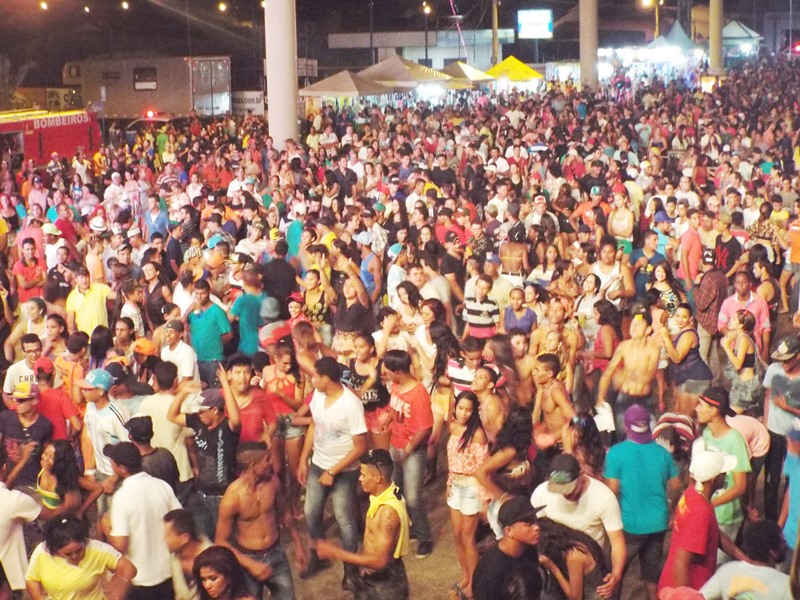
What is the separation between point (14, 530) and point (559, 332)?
4201 mm

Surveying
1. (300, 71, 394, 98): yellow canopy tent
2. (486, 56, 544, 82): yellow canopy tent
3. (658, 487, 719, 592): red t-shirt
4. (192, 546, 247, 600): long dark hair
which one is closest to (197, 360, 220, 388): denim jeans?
(192, 546, 247, 600): long dark hair

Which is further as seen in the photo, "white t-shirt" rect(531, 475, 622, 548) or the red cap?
the red cap

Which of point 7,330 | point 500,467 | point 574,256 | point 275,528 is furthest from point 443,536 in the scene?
point 7,330

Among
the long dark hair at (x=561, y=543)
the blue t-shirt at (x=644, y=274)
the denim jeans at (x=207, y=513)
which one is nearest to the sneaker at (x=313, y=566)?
the denim jeans at (x=207, y=513)

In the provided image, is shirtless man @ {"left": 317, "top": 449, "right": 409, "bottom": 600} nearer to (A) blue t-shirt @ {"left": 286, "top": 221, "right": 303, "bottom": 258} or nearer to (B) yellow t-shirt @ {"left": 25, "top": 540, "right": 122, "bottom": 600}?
(B) yellow t-shirt @ {"left": 25, "top": 540, "right": 122, "bottom": 600}

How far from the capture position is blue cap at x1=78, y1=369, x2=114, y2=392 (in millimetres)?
6586

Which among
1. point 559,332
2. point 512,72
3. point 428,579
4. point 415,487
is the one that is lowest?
point 428,579

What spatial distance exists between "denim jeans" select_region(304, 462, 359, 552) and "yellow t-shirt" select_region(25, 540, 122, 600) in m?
1.78

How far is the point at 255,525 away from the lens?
5.60m

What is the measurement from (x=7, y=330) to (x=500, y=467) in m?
5.93

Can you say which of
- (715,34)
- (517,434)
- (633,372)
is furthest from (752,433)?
(715,34)

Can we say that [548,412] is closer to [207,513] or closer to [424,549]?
[424,549]

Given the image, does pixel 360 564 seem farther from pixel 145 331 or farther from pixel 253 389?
pixel 145 331

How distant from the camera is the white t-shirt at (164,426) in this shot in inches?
262
